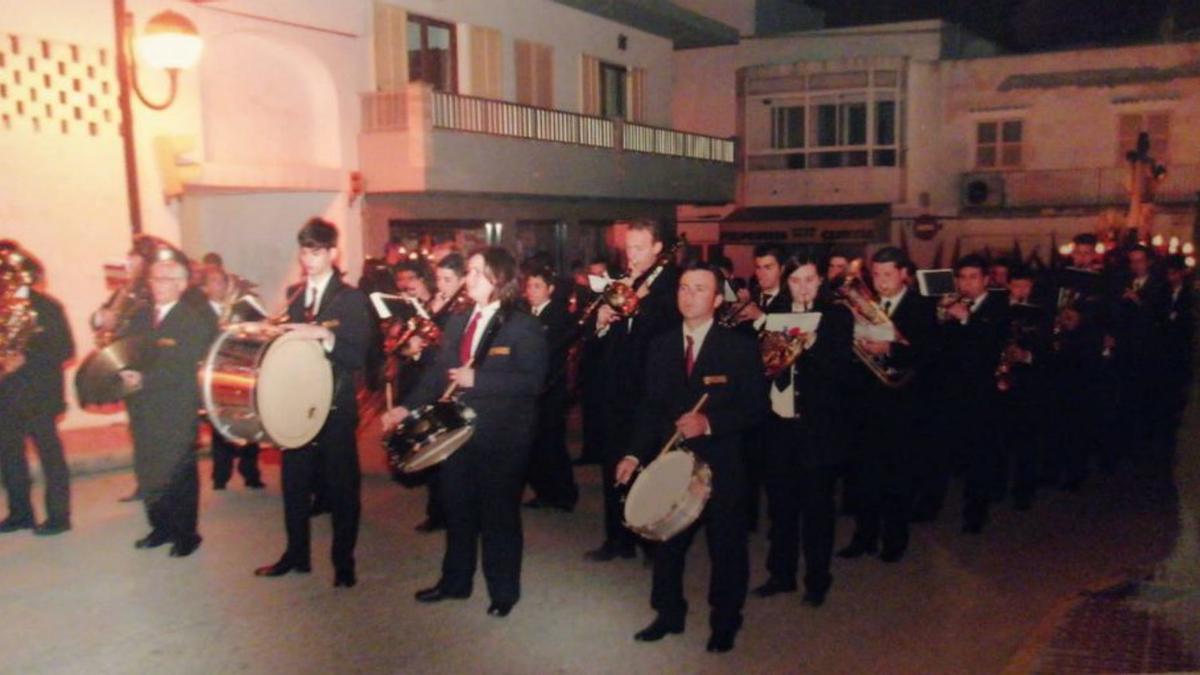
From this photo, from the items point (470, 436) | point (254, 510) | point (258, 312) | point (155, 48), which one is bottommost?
point (254, 510)

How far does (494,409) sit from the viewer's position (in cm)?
590

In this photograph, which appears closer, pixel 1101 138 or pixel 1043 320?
pixel 1043 320

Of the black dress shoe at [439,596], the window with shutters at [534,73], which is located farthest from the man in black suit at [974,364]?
the window with shutters at [534,73]

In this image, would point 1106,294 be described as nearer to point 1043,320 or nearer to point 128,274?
point 1043,320

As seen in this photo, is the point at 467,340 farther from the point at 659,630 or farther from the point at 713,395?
the point at 659,630

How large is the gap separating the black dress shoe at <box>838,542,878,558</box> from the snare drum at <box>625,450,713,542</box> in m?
2.44

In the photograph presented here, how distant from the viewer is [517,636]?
573cm

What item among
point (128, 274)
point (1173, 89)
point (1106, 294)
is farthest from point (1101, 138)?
point (128, 274)

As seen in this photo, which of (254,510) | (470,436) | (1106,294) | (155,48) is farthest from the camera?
(155,48)

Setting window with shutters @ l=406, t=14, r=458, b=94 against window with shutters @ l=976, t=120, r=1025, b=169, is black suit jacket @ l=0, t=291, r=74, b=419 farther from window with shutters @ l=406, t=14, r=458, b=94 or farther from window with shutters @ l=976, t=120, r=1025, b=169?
window with shutters @ l=976, t=120, r=1025, b=169

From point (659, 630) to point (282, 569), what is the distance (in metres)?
2.48

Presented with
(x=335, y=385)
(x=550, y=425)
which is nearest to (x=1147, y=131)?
(x=550, y=425)

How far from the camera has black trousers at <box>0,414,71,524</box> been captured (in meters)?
7.61

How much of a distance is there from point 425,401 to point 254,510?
123 inches
